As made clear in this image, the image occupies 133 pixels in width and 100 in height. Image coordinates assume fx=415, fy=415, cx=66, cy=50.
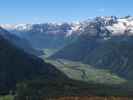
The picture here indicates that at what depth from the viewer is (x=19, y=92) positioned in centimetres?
19312

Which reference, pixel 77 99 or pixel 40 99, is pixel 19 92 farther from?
pixel 77 99

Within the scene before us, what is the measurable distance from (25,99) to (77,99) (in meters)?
48.2

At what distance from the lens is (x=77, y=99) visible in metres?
133

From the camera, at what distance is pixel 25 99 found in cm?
17650

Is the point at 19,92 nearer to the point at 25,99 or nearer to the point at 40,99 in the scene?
the point at 25,99

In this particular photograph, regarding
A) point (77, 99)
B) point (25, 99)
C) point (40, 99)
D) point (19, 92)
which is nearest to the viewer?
point (77, 99)

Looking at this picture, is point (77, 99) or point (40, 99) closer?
point (77, 99)

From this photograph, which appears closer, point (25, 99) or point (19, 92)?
point (25, 99)

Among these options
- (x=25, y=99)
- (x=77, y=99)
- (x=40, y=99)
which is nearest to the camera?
(x=77, y=99)

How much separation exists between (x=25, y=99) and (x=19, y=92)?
56.6 feet

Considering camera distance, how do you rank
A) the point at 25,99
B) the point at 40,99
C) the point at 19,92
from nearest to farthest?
the point at 40,99
the point at 25,99
the point at 19,92

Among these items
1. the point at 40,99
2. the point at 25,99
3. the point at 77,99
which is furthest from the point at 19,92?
the point at 77,99

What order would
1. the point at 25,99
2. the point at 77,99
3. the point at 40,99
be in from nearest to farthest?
the point at 77,99 → the point at 40,99 → the point at 25,99

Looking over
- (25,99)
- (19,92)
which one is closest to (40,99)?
(25,99)
